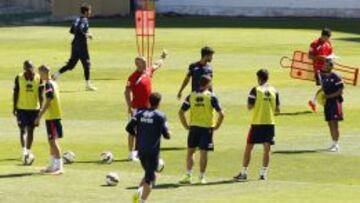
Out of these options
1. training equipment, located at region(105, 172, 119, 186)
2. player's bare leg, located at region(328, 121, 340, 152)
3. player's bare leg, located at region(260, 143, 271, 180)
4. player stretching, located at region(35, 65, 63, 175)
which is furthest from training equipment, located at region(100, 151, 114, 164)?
player's bare leg, located at region(328, 121, 340, 152)

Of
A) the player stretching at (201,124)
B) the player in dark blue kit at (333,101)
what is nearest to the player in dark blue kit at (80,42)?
the player in dark blue kit at (333,101)

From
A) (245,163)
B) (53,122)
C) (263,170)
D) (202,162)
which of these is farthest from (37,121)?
(263,170)

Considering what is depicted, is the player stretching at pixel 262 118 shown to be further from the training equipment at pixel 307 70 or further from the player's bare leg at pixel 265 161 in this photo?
the training equipment at pixel 307 70

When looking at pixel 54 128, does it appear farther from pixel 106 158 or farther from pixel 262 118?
pixel 262 118

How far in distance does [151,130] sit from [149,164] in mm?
540

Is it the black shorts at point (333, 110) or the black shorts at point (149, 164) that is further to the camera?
the black shorts at point (333, 110)

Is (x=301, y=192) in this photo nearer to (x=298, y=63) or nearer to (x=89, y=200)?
(x=89, y=200)

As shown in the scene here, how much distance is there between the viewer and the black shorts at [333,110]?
24.5 metres

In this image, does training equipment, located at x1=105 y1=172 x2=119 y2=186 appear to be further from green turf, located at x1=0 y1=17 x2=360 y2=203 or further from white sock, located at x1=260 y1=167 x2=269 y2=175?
white sock, located at x1=260 y1=167 x2=269 y2=175

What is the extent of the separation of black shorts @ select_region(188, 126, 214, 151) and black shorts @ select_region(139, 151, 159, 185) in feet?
8.33

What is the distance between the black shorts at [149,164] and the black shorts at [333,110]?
7.14 meters

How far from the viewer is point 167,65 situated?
131ft

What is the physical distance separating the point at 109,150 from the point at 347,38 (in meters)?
27.1

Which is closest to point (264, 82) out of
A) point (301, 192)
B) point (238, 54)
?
point (301, 192)
